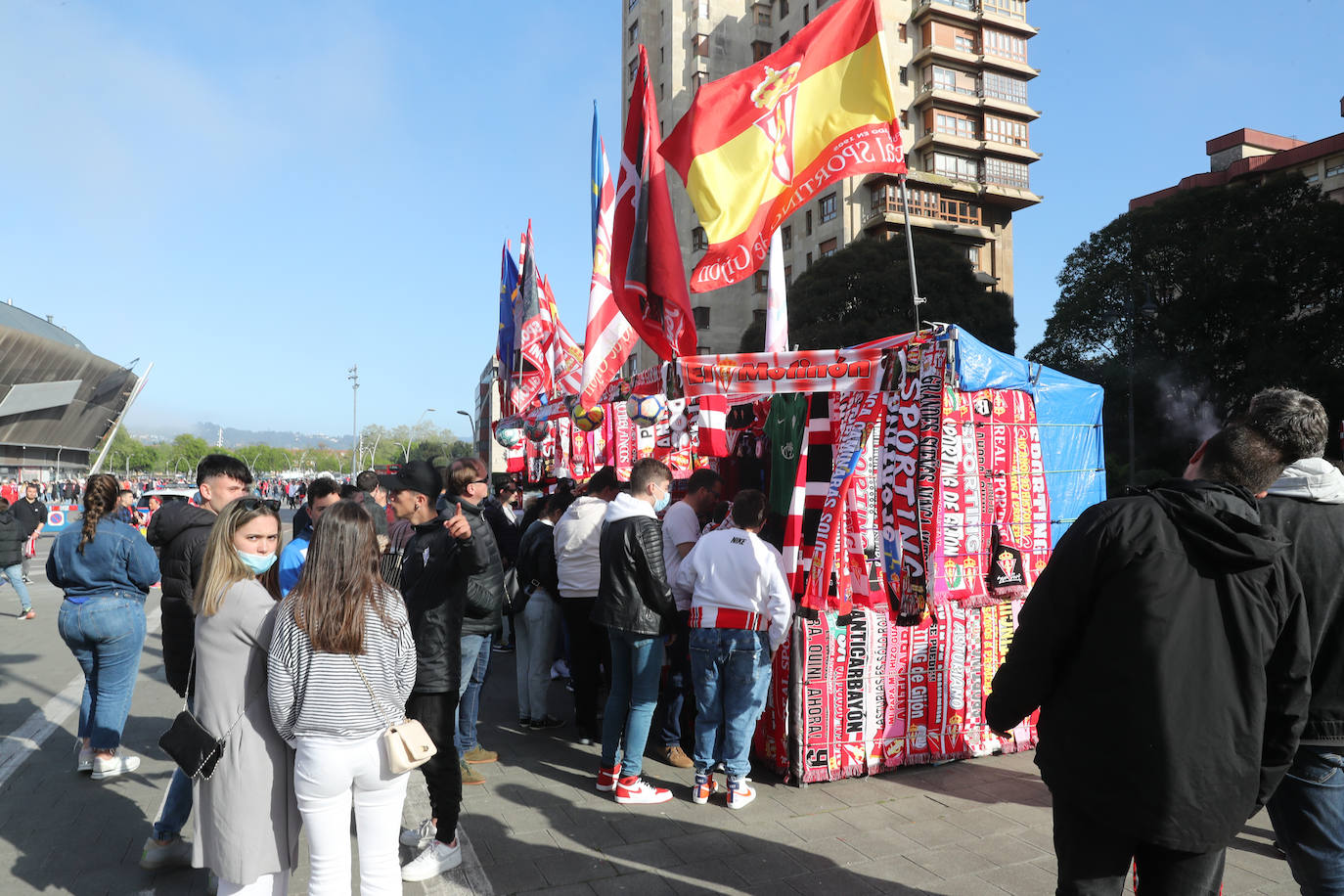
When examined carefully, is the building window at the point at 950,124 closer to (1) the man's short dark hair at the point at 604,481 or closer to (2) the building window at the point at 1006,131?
(2) the building window at the point at 1006,131

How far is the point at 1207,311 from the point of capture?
27.5 meters

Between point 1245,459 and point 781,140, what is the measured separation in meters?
4.53

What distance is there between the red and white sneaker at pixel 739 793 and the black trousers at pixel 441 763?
1.57 meters

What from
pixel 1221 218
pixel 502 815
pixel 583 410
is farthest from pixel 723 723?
pixel 1221 218

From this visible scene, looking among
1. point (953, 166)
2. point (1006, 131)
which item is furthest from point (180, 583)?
point (1006, 131)

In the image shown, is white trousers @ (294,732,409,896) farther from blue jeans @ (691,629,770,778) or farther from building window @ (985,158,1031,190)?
building window @ (985,158,1031,190)

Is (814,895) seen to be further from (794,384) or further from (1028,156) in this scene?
(1028,156)

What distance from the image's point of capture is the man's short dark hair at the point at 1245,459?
2396mm

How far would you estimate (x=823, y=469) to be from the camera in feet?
17.3

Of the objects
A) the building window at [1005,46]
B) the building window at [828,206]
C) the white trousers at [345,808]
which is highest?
the building window at [1005,46]

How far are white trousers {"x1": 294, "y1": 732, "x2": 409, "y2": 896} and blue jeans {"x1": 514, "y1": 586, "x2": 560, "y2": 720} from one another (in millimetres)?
3238

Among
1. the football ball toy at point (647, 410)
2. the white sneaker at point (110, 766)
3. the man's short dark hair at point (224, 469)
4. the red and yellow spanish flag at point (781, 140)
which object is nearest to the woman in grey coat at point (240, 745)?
the man's short dark hair at point (224, 469)

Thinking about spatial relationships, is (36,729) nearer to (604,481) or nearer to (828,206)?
(604,481)

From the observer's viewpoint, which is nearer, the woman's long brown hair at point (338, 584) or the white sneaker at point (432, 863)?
the woman's long brown hair at point (338, 584)
